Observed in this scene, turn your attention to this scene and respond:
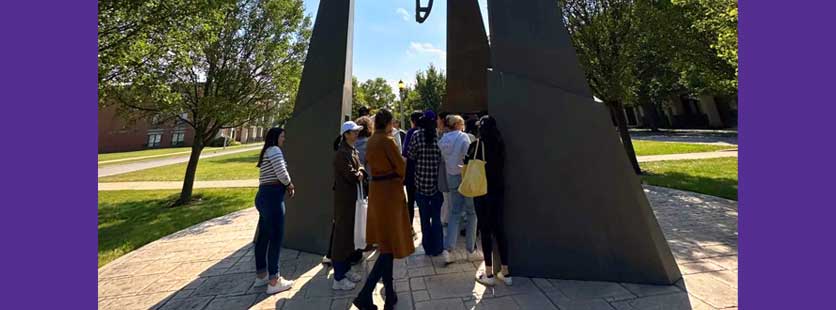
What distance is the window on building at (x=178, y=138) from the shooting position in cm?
5466

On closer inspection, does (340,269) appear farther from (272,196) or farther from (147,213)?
(147,213)

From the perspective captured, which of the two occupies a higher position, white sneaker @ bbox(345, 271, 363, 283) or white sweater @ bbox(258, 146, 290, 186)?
white sweater @ bbox(258, 146, 290, 186)

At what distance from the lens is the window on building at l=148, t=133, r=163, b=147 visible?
2019 inches

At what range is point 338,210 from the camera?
369 centimetres

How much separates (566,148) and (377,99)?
4994 centimetres

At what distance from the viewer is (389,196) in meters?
3.28

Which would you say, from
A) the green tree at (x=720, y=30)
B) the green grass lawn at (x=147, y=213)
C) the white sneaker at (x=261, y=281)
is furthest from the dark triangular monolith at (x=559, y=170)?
the green grass lawn at (x=147, y=213)

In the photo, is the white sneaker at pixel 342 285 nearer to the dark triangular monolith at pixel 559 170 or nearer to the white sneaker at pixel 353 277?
the white sneaker at pixel 353 277

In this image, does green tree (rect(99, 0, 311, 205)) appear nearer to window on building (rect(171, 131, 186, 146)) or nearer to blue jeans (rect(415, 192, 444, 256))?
blue jeans (rect(415, 192, 444, 256))

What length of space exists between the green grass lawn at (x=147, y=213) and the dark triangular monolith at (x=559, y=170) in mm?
6806

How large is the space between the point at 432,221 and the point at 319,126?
229 centimetres

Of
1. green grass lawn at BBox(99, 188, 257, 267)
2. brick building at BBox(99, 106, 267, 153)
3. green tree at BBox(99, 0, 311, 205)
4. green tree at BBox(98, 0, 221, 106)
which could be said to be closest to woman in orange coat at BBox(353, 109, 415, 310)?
green grass lawn at BBox(99, 188, 257, 267)

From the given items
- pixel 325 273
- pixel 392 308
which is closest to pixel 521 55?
pixel 392 308

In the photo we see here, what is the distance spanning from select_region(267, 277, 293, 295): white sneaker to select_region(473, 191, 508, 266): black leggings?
2.50m
